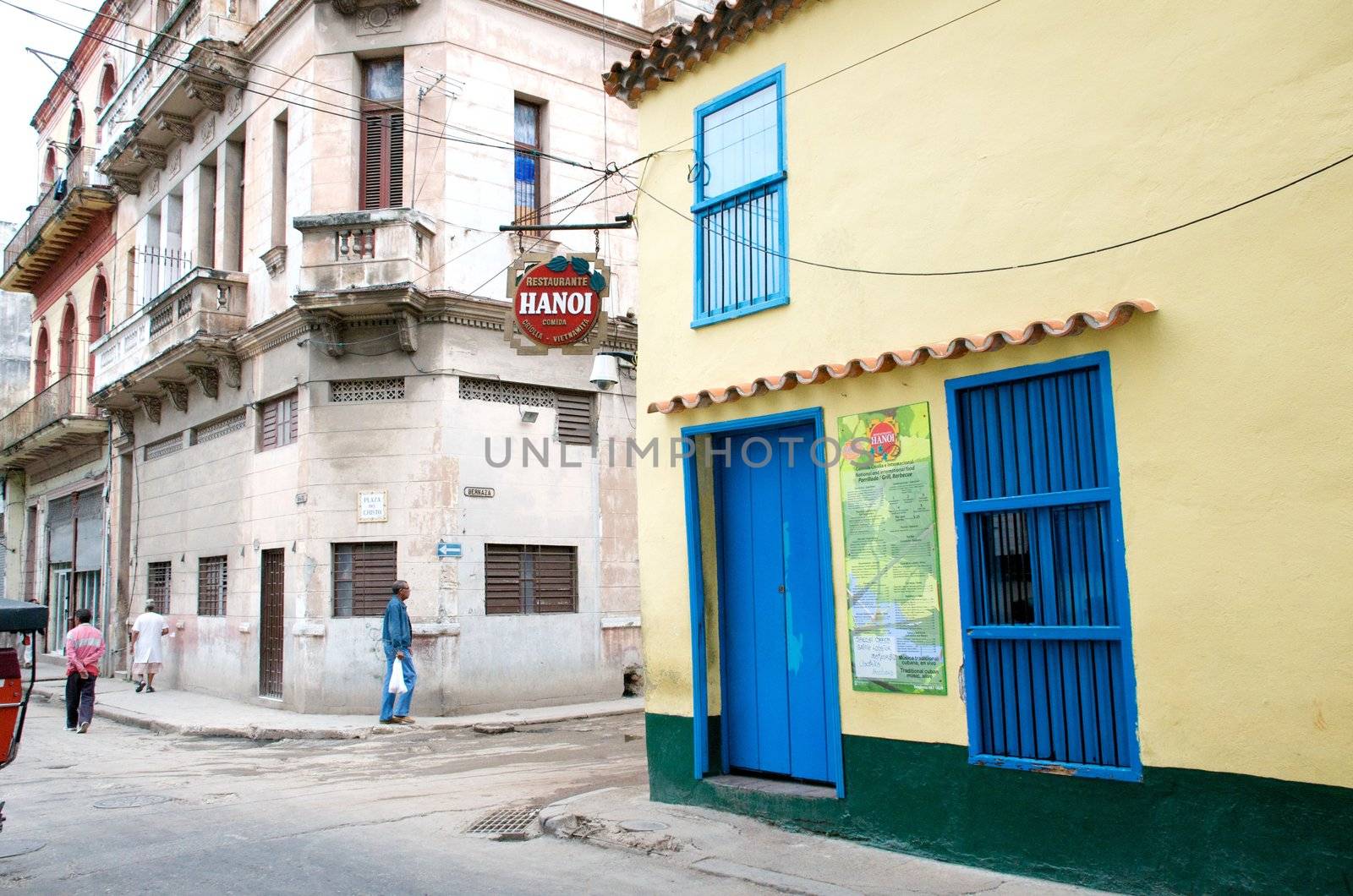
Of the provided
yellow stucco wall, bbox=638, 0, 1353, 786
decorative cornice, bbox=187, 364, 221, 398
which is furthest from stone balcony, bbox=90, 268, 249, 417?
yellow stucco wall, bbox=638, 0, 1353, 786

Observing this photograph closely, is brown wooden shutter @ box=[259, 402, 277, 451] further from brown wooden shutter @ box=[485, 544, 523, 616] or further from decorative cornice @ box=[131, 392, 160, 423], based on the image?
decorative cornice @ box=[131, 392, 160, 423]

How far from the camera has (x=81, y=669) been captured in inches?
547

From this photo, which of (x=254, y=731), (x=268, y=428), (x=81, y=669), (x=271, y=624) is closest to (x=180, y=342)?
(x=268, y=428)

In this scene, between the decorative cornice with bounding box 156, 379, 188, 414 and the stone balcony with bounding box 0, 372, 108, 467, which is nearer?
the decorative cornice with bounding box 156, 379, 188, 414

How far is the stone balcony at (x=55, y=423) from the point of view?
24.4 m

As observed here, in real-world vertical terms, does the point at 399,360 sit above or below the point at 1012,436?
above

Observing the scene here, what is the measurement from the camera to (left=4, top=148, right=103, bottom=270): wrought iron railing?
2580 centimetres

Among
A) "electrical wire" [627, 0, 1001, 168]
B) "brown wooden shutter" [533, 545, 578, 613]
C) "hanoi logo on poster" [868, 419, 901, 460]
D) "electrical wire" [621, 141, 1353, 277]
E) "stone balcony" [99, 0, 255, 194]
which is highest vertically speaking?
"stone balcony" [99, 0, 255, 194]

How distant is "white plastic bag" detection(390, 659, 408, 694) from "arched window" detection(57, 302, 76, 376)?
1769cm

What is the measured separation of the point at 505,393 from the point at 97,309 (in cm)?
1454

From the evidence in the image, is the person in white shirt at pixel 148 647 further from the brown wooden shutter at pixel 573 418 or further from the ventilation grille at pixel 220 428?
the brown wooden shutter at pixel 573 418

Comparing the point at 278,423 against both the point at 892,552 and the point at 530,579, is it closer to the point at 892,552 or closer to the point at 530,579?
the point at 530,579

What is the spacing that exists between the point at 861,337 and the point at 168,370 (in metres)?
15.5

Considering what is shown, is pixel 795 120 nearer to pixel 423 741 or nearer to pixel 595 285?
pixel 595 285
